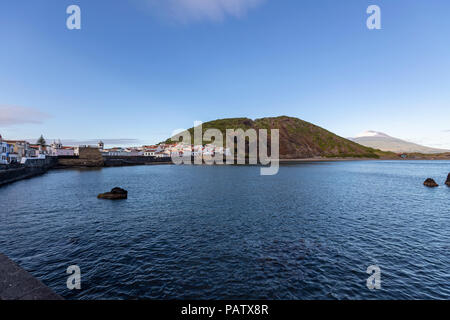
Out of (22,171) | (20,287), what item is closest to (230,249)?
(20,287)

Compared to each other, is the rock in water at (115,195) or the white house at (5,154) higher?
the white house at (5,154)

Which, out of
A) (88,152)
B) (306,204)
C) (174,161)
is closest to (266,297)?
(306,204)

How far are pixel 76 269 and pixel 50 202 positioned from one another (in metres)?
25.4

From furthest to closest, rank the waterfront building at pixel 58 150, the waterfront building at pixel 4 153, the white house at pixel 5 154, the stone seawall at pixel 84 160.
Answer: the waterfront building at pixel 58 150, the stone seawall at pixel 84 160, the white house at pixel 5 154, the waterfront building at pixel 4 153

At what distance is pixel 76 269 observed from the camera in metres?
12.9

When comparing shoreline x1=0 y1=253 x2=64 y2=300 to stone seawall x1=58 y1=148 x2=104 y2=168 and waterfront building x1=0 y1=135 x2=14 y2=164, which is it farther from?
stone seawall x1=58 y1=148 x2=104 y2=168

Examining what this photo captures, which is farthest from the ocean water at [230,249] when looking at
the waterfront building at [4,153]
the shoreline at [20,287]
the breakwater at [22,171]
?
the waterfront building at [4,153]

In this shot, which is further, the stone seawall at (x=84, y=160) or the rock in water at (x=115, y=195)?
the stone seawall at (x=84, y=160)

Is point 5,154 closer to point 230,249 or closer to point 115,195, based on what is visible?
point 115,195

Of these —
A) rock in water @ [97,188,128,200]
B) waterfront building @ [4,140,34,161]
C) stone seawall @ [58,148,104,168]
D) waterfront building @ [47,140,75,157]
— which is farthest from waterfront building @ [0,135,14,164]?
waterfront building @ [47,140,75,157]

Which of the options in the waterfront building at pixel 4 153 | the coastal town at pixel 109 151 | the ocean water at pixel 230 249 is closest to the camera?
the ocean water at pixel 230 249

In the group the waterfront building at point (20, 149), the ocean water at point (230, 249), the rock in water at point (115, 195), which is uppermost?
the waterfront building at point (20, 149)

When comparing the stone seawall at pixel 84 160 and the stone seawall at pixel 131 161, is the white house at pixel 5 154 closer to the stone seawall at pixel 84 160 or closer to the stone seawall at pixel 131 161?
the stone seawall at pixel 84 160
